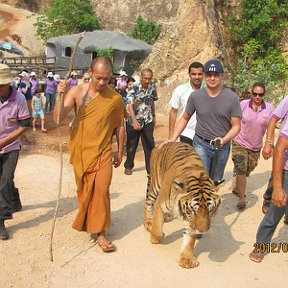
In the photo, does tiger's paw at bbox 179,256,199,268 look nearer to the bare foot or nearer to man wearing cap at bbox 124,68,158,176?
the bare foot

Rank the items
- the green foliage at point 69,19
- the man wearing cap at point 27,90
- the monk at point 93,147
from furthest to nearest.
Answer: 1. the green foliage at point 69,19
2. the man wearing cap at point 27,90
3. the monk at point 93,147

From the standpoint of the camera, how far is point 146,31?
22.5 m

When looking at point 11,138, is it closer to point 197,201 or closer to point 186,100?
point 197,201

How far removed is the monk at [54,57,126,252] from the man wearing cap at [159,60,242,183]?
0.95m

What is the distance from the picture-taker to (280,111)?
427cm

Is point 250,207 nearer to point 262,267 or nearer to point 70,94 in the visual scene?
point 262,267

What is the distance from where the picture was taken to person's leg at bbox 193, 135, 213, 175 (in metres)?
4.74

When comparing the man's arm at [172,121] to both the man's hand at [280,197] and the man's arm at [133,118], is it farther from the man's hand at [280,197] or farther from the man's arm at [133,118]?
the man's hand at [280,197]

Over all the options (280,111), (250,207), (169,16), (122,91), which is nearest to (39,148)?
(122,91)

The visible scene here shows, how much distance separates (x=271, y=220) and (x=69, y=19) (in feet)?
80.5

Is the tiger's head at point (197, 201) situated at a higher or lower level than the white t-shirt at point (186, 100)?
lower

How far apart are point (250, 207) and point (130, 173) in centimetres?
239

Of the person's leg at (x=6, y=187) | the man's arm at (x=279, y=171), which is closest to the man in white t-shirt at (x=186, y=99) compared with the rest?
the man's arm at (x=279, y=171)

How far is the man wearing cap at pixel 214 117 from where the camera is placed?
14.6 ft
